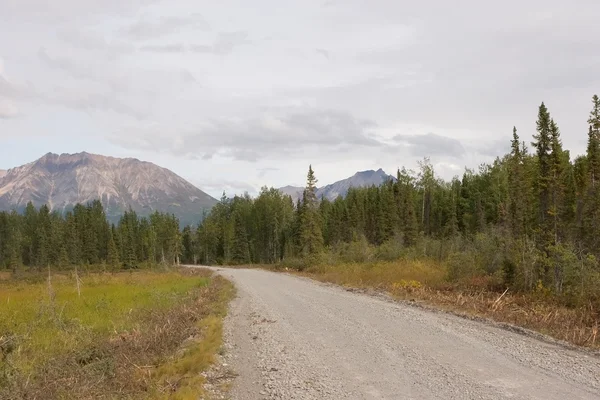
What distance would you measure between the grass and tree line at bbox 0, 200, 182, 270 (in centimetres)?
7140

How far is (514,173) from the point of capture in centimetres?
5488

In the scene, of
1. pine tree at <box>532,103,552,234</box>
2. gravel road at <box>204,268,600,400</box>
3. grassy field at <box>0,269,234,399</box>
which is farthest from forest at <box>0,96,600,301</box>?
grassy field at <box>0,269,234,399</box>

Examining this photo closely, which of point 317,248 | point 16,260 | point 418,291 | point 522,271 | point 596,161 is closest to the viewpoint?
point 522,271

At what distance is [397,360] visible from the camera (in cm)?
873

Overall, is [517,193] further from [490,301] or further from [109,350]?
[109,350]

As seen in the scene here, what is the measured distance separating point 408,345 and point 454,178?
9872cm

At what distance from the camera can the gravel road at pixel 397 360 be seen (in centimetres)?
698

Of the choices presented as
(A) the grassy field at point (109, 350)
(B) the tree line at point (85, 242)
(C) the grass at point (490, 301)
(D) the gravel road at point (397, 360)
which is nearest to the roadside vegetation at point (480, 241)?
(C) the grass at point (490, 301)

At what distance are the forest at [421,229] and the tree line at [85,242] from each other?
331 millimetres

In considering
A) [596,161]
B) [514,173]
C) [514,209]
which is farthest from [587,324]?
[514,173]

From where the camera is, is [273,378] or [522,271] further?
[522,271]

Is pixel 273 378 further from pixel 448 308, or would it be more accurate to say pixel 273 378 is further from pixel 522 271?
pixel 522 271

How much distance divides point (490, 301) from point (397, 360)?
8884 millimetres

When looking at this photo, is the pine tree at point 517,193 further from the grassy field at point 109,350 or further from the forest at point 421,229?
the grassy field at point 109,350
